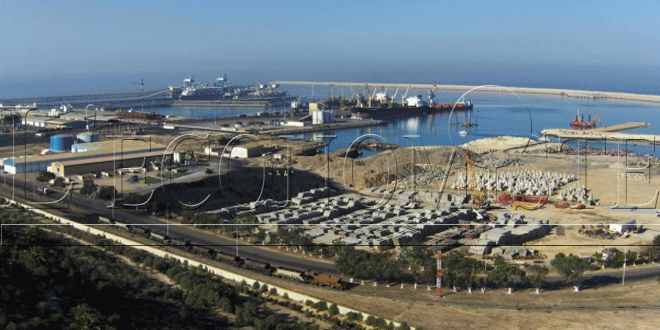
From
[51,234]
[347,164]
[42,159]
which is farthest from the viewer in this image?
[347,164]

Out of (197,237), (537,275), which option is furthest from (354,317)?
(197,237)

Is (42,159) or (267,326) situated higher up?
(42,159)

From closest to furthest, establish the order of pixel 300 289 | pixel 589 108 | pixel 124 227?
pixel 300 289 < pixel 124 227 < pixel 589 108

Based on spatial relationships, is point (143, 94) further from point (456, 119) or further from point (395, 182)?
point (395, 182)

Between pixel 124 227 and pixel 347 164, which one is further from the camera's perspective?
pixel 347 164

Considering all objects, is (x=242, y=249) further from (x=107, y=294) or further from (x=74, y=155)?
(x=74, y=155)

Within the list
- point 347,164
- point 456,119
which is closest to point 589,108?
point 456,119

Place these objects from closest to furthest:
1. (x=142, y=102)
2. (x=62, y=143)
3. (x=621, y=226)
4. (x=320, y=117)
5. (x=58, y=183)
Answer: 1. (x=621, y=226)
2. (x=58, y=183)
3. (x=62, y=143)
4. (x=320, y=117)
5. (x=142, y=102)

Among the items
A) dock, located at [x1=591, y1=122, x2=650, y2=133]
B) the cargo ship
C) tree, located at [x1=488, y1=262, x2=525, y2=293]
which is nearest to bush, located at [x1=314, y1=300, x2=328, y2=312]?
tree, located at [x1=488, y1=262, x2=525, y2=293]
